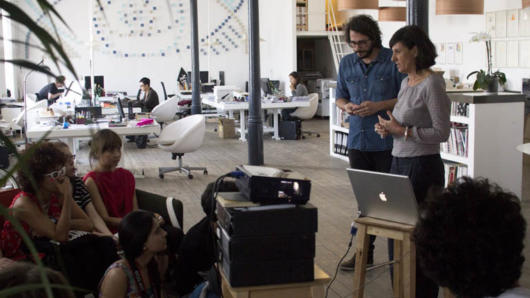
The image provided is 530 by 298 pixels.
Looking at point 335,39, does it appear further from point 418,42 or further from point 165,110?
point 418,42

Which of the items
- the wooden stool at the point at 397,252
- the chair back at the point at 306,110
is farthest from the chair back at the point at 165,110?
the wooden stool at the point at 397,252

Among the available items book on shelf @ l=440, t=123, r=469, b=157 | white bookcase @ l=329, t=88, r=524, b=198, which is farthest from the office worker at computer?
book on shelf @ l=440, t=123, r=469, b=157

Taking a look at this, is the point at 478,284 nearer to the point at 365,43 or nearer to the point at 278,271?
the point at 278,271

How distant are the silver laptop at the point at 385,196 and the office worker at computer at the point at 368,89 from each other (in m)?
0.85

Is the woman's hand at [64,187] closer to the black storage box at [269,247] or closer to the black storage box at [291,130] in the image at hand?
the black storage box at [269,247]

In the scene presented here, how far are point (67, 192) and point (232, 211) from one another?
1.35 metres

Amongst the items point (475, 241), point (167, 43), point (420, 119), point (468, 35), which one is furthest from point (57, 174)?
point (167, 43)

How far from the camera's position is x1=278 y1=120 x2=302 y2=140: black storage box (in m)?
A: 12.6

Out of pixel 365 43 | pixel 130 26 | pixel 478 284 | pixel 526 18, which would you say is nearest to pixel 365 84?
pixel 365 43

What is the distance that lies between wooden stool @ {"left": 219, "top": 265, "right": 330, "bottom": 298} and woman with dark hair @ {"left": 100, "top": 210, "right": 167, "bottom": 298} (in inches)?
25.2

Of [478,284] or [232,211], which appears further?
[232,211]

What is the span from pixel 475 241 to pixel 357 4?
31.9 ft

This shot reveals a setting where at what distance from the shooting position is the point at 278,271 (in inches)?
107

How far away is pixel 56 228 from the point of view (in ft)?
11.8
